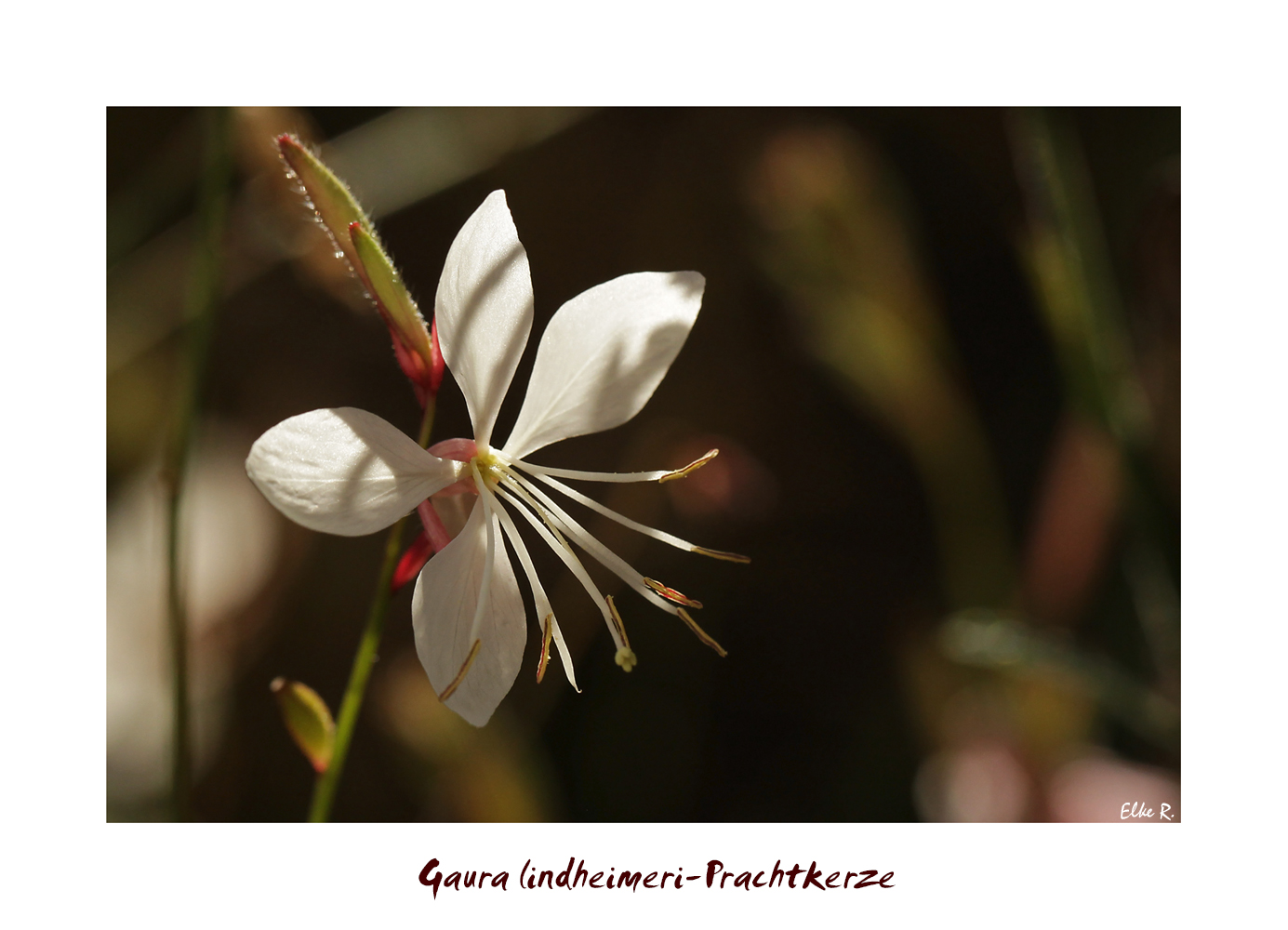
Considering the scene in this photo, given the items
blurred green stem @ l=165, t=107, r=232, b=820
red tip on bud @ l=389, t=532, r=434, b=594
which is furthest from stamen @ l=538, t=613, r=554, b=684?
blurred green stem @ l=165, t=107, r=232, b=820

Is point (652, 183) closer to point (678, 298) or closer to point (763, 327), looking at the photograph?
point (763, 327)

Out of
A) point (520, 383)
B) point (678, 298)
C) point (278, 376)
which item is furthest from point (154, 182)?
point (678, 298)

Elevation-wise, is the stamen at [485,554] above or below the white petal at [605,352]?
below

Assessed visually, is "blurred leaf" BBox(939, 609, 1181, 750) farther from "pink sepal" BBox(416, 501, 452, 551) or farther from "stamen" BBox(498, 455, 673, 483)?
"pink sepal" BBox(416, 501, 452, 551)

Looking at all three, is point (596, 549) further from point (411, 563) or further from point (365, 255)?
point (365, 255)

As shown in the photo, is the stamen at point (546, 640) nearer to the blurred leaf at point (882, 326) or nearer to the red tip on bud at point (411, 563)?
the red tip on bud at point (411, 563)

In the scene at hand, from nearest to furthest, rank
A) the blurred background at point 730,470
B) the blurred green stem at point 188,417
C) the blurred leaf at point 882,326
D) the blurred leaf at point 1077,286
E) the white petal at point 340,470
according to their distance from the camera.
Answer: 1. the white petal at point 340,470
2. the blurred green stem at point 188,417
3. the blurred leaf at point 1077,286
4. the blurred background at point 730,470
5. the blurred leaf at point 882,326

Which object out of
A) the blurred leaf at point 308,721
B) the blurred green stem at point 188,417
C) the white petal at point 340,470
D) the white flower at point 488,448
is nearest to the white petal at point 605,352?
the white flower at point 488,448

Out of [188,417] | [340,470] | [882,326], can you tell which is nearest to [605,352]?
[340,470]
